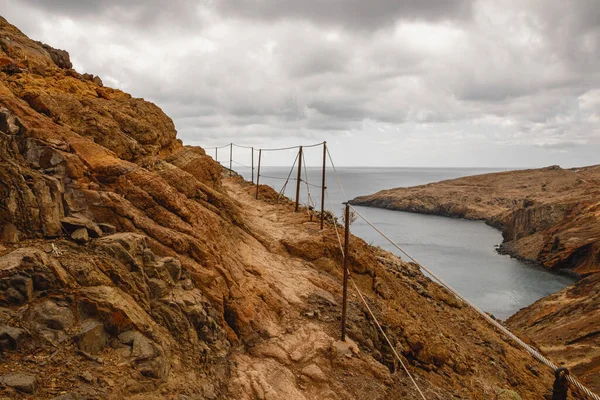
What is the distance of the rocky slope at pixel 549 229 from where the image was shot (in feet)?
74.5

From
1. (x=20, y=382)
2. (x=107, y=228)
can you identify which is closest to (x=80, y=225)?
(x=107, y=228)

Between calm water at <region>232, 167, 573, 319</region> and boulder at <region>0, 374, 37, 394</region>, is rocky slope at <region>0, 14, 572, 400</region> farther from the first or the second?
calm water at <region>232, 167, 573, 319</region>

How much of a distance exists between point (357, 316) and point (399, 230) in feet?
219

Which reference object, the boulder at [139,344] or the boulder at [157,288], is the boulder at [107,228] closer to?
the boulder at [157,288]

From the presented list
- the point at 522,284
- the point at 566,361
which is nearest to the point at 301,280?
the point at 566,361

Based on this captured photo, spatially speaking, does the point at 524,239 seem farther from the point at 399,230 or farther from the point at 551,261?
the point at 399,230

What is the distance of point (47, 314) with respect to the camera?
19.9ft

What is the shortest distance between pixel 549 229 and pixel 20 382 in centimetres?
6619

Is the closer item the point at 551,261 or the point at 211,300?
the point at 211,300

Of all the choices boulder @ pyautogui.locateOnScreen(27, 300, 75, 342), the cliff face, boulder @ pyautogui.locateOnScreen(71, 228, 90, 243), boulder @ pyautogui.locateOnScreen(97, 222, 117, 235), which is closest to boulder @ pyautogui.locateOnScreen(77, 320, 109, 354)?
boulder @ pyautogui.locateOnScreen(27, 300, 75, 342)

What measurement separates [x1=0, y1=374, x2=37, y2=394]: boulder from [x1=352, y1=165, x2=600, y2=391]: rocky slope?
21.7 metres

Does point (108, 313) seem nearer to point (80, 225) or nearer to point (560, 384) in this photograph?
point (80, 225)

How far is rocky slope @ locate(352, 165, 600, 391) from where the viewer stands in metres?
22.7

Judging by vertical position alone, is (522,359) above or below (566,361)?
above
